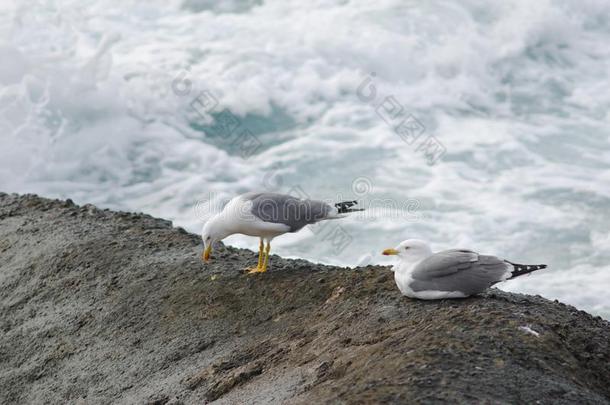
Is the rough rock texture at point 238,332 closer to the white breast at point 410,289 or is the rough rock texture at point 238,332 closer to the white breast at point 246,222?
the white breast at point 410,289

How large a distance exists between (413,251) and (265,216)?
1.64m

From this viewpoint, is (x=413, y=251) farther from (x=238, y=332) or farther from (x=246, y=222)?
(x=246, y=222)

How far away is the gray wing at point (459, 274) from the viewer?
6.55 meters

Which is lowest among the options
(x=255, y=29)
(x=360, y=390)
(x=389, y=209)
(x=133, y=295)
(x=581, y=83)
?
(x=360, y=390)

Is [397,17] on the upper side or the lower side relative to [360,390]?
upper

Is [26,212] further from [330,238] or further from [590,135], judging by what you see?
[590,135]

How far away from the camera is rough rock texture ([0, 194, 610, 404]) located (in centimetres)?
552

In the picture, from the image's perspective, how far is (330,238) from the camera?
1595 centimetres

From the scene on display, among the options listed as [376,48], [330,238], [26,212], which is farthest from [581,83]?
[26,212]

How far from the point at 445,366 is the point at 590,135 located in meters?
14.0

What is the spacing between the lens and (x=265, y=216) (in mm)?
7969

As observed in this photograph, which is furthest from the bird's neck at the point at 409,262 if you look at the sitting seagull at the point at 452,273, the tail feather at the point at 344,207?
the tail feather at the point at 344,207

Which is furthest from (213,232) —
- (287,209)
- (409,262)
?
(409,262)

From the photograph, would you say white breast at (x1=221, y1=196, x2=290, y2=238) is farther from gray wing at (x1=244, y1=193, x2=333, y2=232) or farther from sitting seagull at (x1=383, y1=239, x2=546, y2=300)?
sitting seagull at (x1=383, y1=239, x2=546, y2=300)
